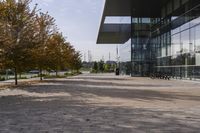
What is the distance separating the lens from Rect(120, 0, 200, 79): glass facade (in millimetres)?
38312

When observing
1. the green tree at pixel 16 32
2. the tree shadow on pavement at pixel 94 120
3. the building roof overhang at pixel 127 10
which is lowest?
the tree shadow on pavement at pixel 94 120

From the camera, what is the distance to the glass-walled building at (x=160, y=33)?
128ft

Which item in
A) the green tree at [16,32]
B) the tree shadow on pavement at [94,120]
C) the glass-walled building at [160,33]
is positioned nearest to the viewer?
the tree shadow on pavement at [94,120]

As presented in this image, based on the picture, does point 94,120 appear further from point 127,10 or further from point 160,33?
point 127,10

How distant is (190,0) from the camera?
41.1 metres

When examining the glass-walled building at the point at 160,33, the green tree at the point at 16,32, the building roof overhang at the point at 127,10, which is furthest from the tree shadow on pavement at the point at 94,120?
the building roof overhang at the point at 127,10

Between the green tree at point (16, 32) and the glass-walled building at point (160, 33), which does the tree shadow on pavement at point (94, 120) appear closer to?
the green tree at point (16, 32)

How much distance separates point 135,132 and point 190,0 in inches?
1325

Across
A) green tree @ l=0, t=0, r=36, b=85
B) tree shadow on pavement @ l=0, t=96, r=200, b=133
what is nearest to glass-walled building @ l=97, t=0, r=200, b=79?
green tree @ l=0, t=0, r=36, b=85

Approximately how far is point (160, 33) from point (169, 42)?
6.09 m

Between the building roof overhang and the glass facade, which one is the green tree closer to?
the glass facade

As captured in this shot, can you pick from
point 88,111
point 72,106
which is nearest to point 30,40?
point 72,106

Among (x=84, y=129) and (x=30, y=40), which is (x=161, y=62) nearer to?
(x=30, y=40)

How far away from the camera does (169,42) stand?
48.7 metres
